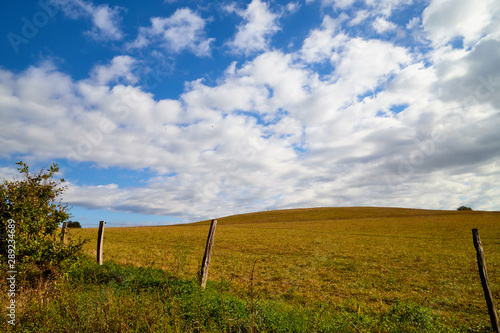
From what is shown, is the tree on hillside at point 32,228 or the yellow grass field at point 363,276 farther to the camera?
the yellow grass field at point 363,276

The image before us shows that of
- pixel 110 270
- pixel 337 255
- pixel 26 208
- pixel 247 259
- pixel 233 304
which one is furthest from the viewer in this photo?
pixel 337 255

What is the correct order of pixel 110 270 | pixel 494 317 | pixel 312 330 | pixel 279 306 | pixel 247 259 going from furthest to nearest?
pixel 247 259
pixel 110 270
pixel 279 306
pixel 494 317
pixel 312 330

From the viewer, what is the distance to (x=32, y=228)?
30.6ft

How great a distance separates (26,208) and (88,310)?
524 cm

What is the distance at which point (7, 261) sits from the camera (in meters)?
8.44

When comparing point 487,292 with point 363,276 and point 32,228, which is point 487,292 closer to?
point 363,276

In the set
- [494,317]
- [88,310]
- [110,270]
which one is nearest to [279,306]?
[88,310]

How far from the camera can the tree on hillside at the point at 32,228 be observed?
8.60 metres

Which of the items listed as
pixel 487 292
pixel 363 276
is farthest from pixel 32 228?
pixel 363 276

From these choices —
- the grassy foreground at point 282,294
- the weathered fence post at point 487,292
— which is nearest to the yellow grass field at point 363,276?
the grassy foreground at point 282,294

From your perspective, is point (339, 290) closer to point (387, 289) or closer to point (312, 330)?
point (387, 289)

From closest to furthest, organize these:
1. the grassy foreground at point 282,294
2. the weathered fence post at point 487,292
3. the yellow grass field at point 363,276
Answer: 1. the grassy foreground at point 282,294
2. the weathered fence post at point 487,292
3. the yellow grass field at point 363,276

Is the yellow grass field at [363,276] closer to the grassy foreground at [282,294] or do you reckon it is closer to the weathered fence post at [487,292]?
the grassy foreground at [282,294]

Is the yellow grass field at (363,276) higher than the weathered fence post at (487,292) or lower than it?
lower
